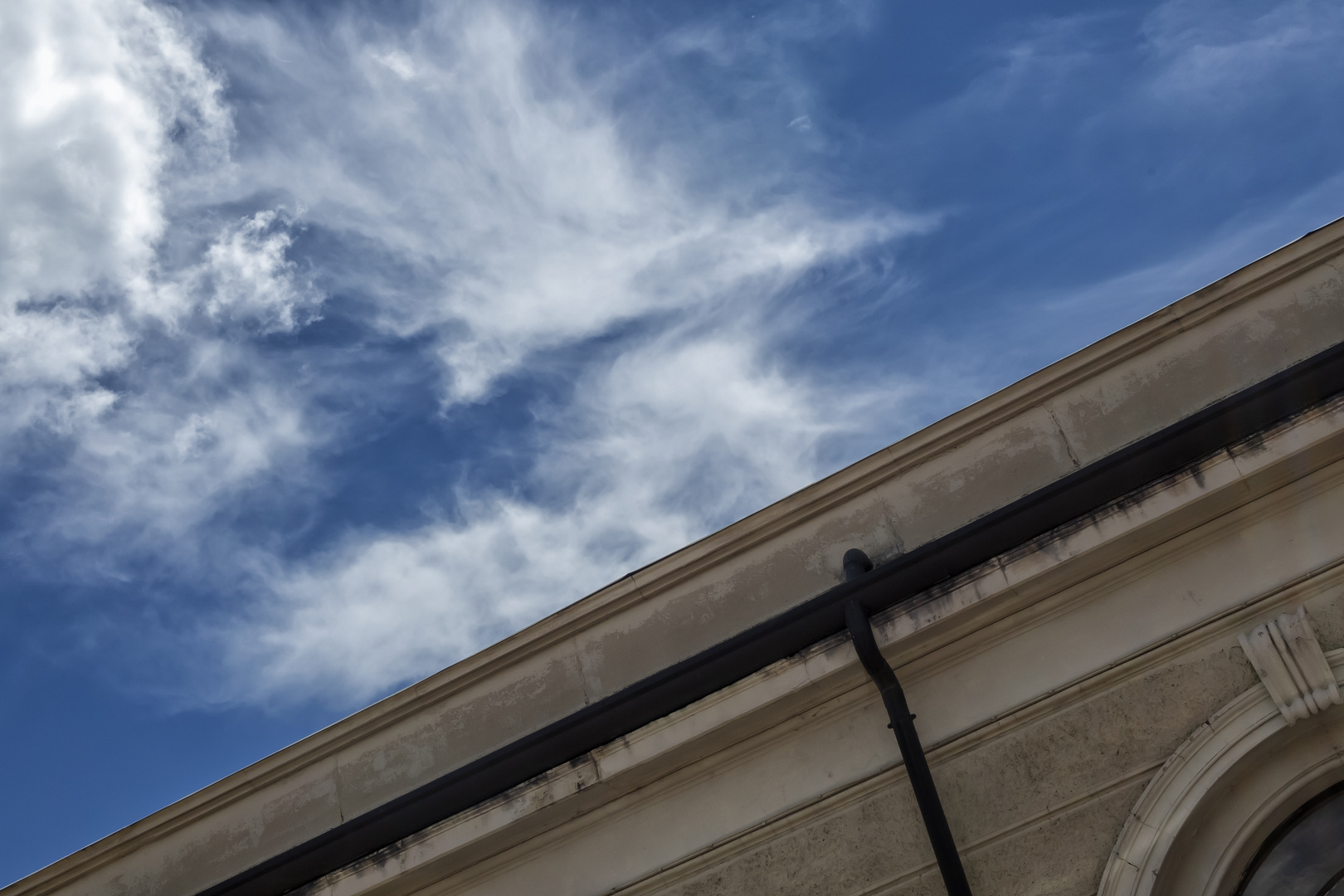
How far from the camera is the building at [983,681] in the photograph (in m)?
5.41

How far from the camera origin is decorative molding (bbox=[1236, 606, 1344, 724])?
17.3 feet

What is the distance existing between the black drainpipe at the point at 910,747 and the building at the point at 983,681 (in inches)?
4.2

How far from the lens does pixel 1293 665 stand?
5375mm

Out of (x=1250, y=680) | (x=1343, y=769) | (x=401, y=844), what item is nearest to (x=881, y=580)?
(x=1250, y=680)

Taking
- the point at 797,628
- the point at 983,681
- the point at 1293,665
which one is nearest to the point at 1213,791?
the point at 1293,665

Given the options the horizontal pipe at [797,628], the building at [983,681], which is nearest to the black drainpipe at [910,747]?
the building at [983,681]

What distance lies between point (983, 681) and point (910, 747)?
1.84 feet

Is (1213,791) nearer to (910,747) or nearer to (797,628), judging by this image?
(910,747)

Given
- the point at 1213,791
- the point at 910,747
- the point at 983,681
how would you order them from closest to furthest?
the point at 1213,791
the point at 910,747
the point at 983,681

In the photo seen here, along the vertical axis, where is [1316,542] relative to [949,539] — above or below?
below

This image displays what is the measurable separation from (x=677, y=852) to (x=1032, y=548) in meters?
2.58

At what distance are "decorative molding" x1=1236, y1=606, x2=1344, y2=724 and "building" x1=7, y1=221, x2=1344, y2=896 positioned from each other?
0.04ft

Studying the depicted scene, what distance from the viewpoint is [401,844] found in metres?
6.70

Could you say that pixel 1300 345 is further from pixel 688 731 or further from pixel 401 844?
pixel 401 844
